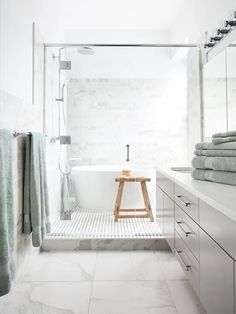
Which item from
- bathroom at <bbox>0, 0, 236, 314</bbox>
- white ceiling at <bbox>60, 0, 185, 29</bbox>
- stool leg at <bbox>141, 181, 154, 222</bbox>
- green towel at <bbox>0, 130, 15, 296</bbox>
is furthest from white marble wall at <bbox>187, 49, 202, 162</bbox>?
green towel at <bbox>0, 130, 15, 296</bbox>

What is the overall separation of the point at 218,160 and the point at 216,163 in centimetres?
3

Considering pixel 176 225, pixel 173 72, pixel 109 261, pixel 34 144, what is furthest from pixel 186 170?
pixel 173 72

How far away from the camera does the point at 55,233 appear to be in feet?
9.02

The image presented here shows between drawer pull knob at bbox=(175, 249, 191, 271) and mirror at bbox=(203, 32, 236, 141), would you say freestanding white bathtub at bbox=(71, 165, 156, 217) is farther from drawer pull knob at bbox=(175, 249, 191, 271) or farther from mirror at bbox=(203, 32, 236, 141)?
drawer pull knob at bbox=(175, 249, 191, 271)

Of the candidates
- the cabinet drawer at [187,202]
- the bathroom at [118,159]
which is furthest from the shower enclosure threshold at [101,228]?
the cabinet drawer at [187,202]

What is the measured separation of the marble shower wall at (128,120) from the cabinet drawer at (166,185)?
1.90 metres

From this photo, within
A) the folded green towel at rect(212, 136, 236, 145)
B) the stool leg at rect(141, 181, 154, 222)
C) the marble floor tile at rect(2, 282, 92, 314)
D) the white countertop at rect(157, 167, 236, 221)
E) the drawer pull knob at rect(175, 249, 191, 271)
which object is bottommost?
the marble floor tile at rect(2, 282, 92, 314)

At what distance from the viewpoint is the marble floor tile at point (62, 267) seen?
2.13 meters

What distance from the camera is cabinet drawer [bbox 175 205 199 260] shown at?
4.75 feet

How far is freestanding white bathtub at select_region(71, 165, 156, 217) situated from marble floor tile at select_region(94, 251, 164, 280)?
3.50 ft

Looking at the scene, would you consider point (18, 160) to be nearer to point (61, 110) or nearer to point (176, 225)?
point (176, 225)

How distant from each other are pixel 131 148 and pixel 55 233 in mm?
2120

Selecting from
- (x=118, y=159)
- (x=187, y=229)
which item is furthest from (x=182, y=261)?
(x=118, y=159)

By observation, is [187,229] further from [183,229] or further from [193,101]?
[193,101]
